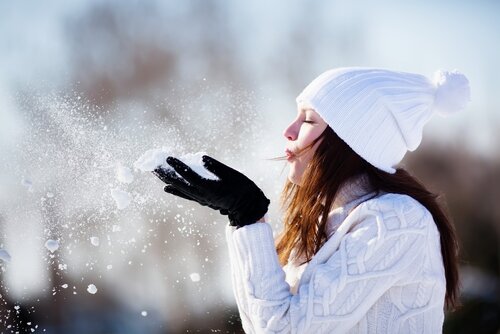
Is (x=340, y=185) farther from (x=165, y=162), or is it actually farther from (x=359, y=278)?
(x=165, y=162)

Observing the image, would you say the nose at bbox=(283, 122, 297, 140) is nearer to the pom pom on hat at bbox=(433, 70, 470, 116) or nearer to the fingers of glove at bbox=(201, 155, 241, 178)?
the fingers of glove at bbox=(201, 155, 241, 178)

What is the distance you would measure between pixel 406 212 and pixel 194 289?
177 inches

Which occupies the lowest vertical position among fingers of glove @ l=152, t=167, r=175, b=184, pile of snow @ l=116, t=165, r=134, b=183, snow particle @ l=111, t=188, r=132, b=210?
fingers of glove @ l=152, t=167, r=175, b=184

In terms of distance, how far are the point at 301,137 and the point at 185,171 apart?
37cm

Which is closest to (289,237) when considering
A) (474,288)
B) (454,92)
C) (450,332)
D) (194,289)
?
(454,92)

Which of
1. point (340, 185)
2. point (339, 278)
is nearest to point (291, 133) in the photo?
point (340, 185)

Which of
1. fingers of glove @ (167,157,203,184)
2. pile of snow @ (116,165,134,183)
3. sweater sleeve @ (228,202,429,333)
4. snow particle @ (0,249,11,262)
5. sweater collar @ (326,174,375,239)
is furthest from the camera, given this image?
snow particle @ (0,249,11,262)

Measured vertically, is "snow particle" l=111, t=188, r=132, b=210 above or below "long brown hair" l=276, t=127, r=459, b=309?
above

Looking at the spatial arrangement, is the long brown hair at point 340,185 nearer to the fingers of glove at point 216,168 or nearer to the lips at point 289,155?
the lips at point 289,155

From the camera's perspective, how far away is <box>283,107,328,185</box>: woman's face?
2250 mm

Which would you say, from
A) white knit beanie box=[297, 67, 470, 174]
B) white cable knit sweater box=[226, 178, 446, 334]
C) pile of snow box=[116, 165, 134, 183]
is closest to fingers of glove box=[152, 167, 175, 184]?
white cable knit sweater box=[226, 178, 446, 334]

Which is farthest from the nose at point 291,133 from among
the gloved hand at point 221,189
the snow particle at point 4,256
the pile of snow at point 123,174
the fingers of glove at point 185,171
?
the snow particle at point 4,256

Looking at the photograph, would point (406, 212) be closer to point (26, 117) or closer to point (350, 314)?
point (350, 314)

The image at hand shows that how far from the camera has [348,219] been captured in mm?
2143
